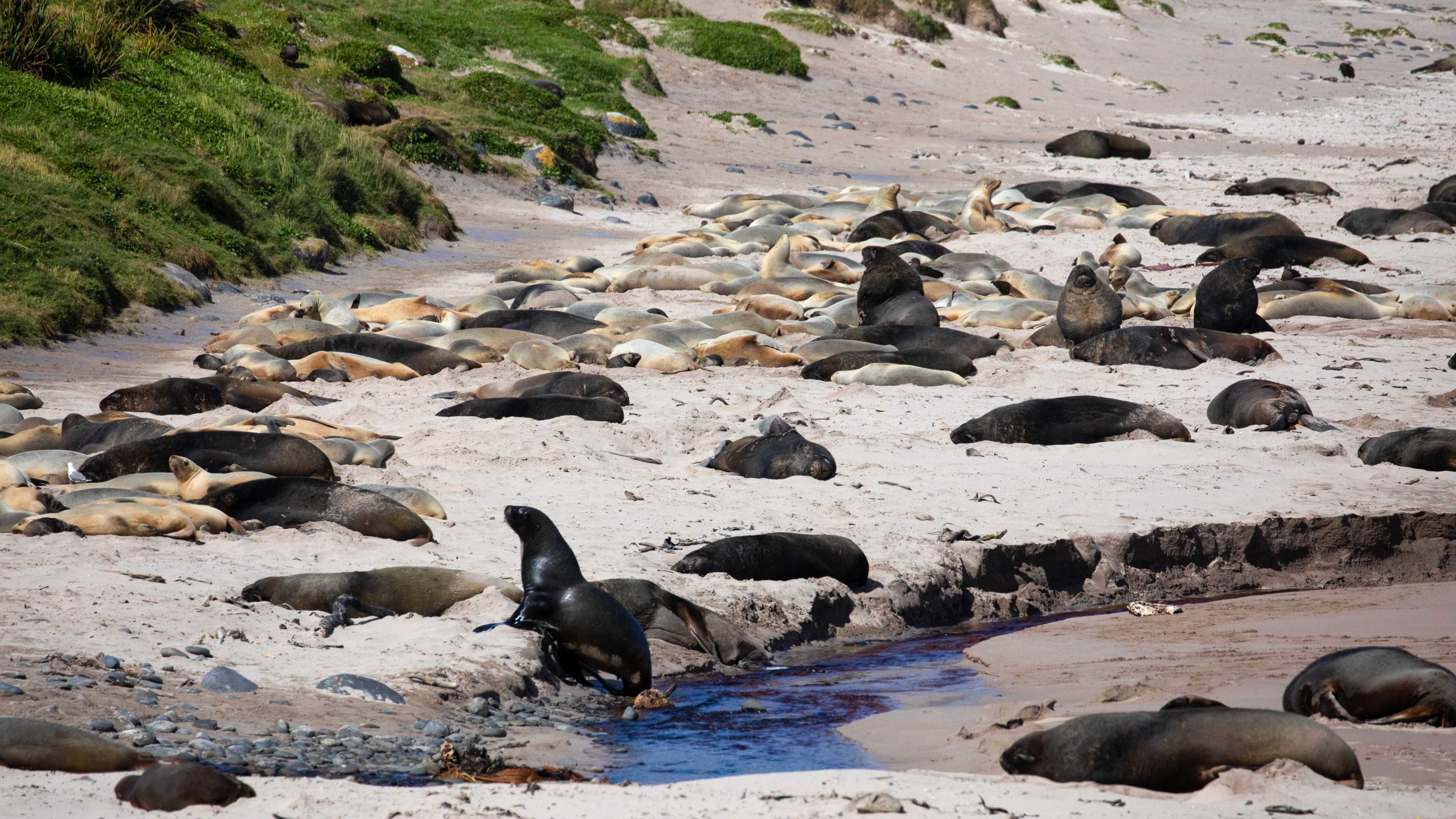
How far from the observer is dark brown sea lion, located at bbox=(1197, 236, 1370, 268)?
38.1 feet

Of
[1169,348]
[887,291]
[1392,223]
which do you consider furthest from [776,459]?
[1392,223]

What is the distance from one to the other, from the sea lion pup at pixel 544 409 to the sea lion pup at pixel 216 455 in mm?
1564

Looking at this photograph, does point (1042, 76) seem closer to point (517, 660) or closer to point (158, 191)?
point (158, 191)

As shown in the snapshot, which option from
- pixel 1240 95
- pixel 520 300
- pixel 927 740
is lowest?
pixel 520 300

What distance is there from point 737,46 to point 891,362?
1998cm

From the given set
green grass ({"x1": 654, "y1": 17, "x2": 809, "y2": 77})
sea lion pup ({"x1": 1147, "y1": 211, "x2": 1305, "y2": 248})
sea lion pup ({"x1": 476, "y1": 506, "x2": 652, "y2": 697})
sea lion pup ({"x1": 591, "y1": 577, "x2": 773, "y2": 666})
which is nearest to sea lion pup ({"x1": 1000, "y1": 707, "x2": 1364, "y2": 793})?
sea lion pup ({"x1": 476, "y1": 506, "x2": 652, "y2": 697})

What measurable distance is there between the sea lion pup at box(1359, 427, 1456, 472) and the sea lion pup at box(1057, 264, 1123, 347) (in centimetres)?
283

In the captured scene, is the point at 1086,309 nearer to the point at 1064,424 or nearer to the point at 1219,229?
the point at 1064,424

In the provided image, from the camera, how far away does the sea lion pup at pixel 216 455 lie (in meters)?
5.25

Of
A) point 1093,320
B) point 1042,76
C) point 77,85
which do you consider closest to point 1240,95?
point 1042,76

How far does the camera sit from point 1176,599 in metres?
5.13

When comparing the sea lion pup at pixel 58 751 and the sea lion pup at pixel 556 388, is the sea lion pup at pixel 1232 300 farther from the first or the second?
the sea lion pup at pixel 58 751

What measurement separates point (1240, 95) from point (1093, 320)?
910 inches

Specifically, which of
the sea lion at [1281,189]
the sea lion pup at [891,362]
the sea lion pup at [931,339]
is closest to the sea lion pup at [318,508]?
the sea lion pup at [891,362]
